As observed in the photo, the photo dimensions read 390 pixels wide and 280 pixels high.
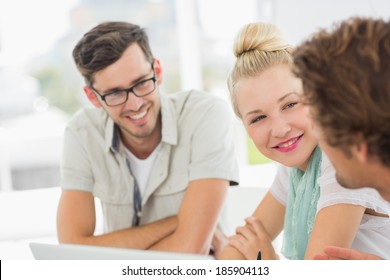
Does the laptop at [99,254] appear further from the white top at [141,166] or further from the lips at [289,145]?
the white top at [141,166]

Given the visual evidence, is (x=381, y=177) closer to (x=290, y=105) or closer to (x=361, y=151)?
(x=361, y=151)

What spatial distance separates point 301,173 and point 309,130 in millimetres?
182

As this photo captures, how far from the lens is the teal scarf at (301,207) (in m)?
1.91

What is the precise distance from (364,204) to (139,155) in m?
1.22

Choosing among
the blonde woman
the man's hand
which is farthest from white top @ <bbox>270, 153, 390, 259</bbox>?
the man's hand

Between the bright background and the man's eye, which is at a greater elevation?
the man's eye

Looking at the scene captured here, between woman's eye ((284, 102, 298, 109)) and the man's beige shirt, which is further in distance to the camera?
the man's beige shirt

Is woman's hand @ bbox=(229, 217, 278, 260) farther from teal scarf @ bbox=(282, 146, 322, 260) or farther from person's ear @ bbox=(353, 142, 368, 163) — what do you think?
person's ear @ bbox=(353, 142, 368, 163)

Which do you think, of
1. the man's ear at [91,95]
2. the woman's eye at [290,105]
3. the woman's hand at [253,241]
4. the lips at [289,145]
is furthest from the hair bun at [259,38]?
the man's ear at [91,95]

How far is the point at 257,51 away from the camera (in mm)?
1984

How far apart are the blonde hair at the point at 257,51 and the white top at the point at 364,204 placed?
35 cm

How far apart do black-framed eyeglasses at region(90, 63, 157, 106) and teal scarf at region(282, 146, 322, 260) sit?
0.73 meters

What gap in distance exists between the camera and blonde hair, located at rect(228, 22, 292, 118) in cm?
195
